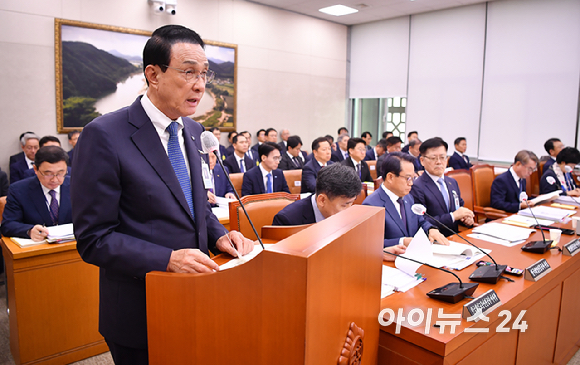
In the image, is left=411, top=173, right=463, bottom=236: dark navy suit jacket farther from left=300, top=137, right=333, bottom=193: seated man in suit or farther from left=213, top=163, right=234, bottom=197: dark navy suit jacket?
left=213, top=163, right=234, bottom=197: dark navy suit jacket

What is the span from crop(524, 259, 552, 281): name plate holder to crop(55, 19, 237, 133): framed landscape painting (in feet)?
19.6

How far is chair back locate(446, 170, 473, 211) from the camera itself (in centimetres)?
405

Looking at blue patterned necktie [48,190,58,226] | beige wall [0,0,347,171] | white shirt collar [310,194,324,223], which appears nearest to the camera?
white shirt collar [310,194,324,223]

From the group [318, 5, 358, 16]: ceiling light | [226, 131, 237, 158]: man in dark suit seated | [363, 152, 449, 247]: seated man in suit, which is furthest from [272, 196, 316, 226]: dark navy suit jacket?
[318, 5, 358, 16]: ceiling light

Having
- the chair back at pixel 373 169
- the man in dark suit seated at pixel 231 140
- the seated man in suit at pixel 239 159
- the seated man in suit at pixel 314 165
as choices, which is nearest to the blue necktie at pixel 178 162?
the seated man in suit at pixel 314 165

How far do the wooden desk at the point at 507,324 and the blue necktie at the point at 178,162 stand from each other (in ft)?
2.61

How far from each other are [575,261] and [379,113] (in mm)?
8256

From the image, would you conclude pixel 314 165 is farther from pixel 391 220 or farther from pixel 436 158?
pixel 391 220

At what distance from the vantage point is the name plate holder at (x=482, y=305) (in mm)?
1389

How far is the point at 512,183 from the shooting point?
411cm

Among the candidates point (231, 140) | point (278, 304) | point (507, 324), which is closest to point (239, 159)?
point (231, 140)

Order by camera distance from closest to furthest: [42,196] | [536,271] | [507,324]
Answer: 1. [507,324]
2. [536,271]
3. [42,196]

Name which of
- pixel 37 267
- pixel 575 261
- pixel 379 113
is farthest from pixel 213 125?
pixel 575 261

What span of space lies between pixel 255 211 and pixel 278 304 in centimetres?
177
